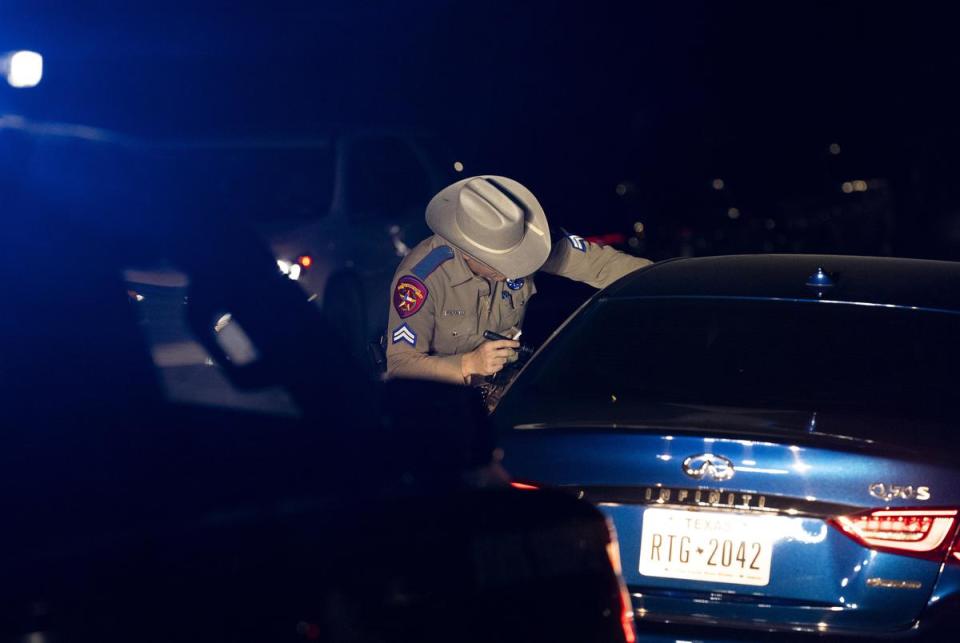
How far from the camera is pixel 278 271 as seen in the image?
4680 millimetres

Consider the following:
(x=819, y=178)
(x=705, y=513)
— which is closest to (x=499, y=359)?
(x=705, y=513)

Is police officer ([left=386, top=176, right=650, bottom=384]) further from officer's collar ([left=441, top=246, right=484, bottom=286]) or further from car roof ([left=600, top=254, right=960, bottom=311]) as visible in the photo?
car roof ([left=600, top=254, right=960, bottom=311])

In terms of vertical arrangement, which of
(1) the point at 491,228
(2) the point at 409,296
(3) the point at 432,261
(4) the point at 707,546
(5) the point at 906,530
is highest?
(1) the point at 491,228

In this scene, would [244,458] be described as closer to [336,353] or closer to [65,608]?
[65,608]

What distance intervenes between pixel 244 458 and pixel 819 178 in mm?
17166

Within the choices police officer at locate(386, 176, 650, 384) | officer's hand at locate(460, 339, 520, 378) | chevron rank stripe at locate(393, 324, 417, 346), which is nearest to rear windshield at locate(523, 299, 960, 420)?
officer's hand at locate(460, 339, 520, 378)

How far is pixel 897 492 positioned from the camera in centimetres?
374

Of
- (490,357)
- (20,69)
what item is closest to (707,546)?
(490,357)

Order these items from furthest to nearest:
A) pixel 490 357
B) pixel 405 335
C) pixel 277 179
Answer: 1. pixel 277 179
2. pixel 405 335
3. pixel 490 357

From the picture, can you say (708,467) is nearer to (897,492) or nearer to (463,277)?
(897,492)

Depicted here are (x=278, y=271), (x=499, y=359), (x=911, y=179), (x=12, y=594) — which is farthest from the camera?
(x=911, y=179)

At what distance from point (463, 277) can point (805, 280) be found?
4.78 ft

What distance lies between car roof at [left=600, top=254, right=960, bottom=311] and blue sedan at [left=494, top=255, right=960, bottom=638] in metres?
0.03

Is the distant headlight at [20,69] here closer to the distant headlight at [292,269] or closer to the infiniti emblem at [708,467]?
the infiniti emblem at [708,467]
